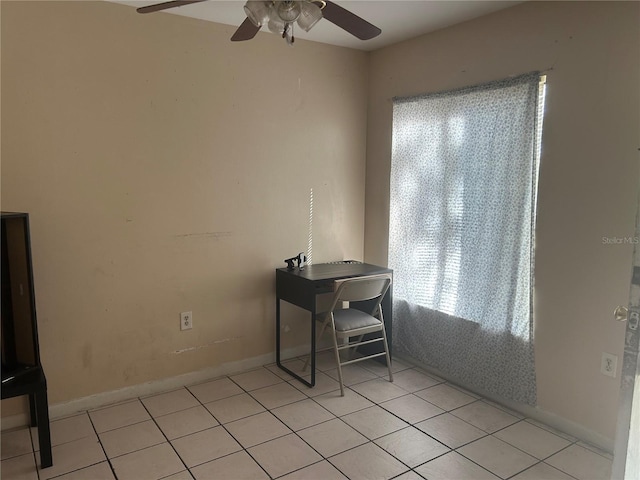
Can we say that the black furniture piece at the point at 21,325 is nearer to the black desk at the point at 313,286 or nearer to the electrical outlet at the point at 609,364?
the black desk at the point at 313,286

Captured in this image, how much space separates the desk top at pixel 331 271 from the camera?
293cm

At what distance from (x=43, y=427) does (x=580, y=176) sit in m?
2.73

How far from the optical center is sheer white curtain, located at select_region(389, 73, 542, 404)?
2537mm

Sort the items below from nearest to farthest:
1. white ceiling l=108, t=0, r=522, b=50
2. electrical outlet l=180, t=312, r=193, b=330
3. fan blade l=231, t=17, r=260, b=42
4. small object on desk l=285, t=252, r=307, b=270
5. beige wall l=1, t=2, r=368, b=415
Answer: fan blade l=231, t=17, r=260, b=42
beige wall l=1, t=2, r=368, b=415
white ceiling l=108, t=0, r=522, b=50
electrical outlet l=180, t=312, r=193, b=330
small object on desk l=285, t=252, r=307, b=270

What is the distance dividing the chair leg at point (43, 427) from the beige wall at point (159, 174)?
0.52 metres

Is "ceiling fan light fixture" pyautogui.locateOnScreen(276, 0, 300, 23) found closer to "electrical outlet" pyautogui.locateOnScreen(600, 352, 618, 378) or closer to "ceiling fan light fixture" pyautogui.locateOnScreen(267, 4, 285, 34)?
"ceiling fan light fixture" pyautogui.locateOnScreen(267, 4, 285, 34)

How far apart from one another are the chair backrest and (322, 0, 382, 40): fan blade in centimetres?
139

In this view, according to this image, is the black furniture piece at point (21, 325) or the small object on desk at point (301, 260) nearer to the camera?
the black furniture piece at point (21, 325)

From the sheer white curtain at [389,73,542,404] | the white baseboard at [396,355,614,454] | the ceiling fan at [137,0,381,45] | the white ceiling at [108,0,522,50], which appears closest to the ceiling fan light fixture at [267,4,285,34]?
the ceiling fan at [137,0,381,45]

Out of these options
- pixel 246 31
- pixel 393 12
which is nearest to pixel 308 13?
pixel 246 31

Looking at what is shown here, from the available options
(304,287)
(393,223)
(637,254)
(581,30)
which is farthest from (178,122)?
(637,254)

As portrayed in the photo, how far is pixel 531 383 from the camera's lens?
2.57 metres

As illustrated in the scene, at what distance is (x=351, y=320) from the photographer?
294cm
